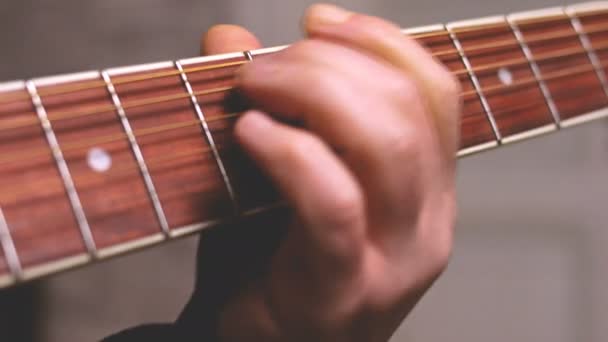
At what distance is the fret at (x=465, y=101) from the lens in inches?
20.7

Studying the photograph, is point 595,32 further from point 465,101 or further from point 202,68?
point 202,68

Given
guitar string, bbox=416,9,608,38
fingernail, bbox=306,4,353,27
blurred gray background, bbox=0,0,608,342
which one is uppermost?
fingernail, bbox=306,4,353,27

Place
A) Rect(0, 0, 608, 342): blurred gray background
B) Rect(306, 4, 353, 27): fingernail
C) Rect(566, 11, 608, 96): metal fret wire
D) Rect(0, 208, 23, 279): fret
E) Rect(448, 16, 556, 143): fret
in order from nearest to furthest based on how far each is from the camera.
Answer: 1. Rect(0, 208, 23, 279): fret
2. Rect(306, 4, 353, 27): fingernail
3. Rect(448, 16, 556, 143): fret
4. Rect(566, 11, 608, 96): metal fret wire
5. Rect(0, 0, 608, 342): blurred gray background

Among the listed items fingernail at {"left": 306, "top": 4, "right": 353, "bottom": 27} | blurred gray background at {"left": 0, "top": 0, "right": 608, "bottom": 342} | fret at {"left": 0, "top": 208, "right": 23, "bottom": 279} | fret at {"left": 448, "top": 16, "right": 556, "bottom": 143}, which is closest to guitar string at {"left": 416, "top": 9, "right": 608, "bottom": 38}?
fret at {"left": 448, "top": 16, "right": 556, "bottom": 143}

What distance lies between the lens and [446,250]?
0.45m

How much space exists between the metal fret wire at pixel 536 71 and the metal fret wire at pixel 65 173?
392mm

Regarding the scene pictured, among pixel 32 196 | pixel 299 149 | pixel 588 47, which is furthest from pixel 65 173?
pixel 588 47

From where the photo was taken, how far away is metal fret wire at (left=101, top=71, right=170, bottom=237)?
15.2 inches

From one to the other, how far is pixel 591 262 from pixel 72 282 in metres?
0.84

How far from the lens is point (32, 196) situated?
36 centimetres

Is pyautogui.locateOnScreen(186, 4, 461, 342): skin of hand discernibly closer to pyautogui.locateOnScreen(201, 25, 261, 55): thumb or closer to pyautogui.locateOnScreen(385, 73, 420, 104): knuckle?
pyautogui.locateOnScreen(385, 73, 420, 104): knuckle

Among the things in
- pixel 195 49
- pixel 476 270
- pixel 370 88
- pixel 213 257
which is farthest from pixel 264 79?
pixel 476 270

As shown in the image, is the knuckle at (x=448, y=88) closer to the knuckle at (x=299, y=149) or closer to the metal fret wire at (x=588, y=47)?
the knuckle at (x=299, y=149)

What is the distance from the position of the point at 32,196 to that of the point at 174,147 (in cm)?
8
